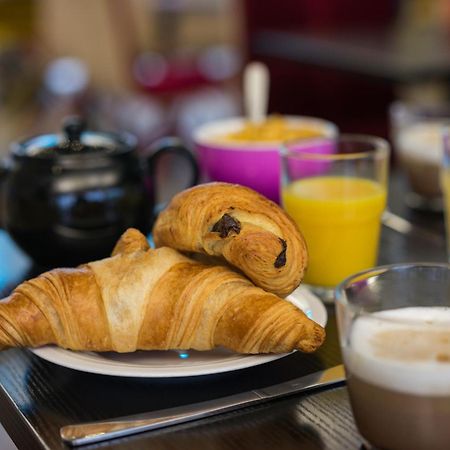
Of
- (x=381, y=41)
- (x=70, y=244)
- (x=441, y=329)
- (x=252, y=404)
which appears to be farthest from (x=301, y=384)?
(x=381, y=41)

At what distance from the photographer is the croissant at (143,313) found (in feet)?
2.44

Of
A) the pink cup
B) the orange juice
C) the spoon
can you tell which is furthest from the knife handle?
the spoon

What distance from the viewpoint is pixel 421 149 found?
138 cm

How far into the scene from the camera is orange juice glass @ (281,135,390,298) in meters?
1.00

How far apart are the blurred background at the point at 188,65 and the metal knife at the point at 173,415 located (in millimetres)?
2363

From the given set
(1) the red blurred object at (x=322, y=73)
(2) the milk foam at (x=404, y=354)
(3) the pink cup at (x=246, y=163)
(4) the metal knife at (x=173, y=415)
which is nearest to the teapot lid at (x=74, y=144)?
(3) the pink cup at (x=246, y=163)

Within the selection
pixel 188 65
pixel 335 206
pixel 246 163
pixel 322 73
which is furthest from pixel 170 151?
pixel 188 65

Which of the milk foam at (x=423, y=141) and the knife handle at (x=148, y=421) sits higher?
the milk foam at (x=423, y=141)

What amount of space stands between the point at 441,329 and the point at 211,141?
2.39 feet

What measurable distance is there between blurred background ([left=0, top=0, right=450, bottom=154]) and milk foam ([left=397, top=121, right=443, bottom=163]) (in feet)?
5.22

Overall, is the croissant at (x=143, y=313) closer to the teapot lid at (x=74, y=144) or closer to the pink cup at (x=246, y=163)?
the teapot lid at (x=74, y=144)

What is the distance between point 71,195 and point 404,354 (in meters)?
0.52

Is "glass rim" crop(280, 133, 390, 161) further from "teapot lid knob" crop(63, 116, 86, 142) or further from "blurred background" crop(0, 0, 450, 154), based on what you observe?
"blurred background" crop(0, 0, 450, 154)

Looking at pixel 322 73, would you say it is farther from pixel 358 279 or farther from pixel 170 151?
pixel 358 279
